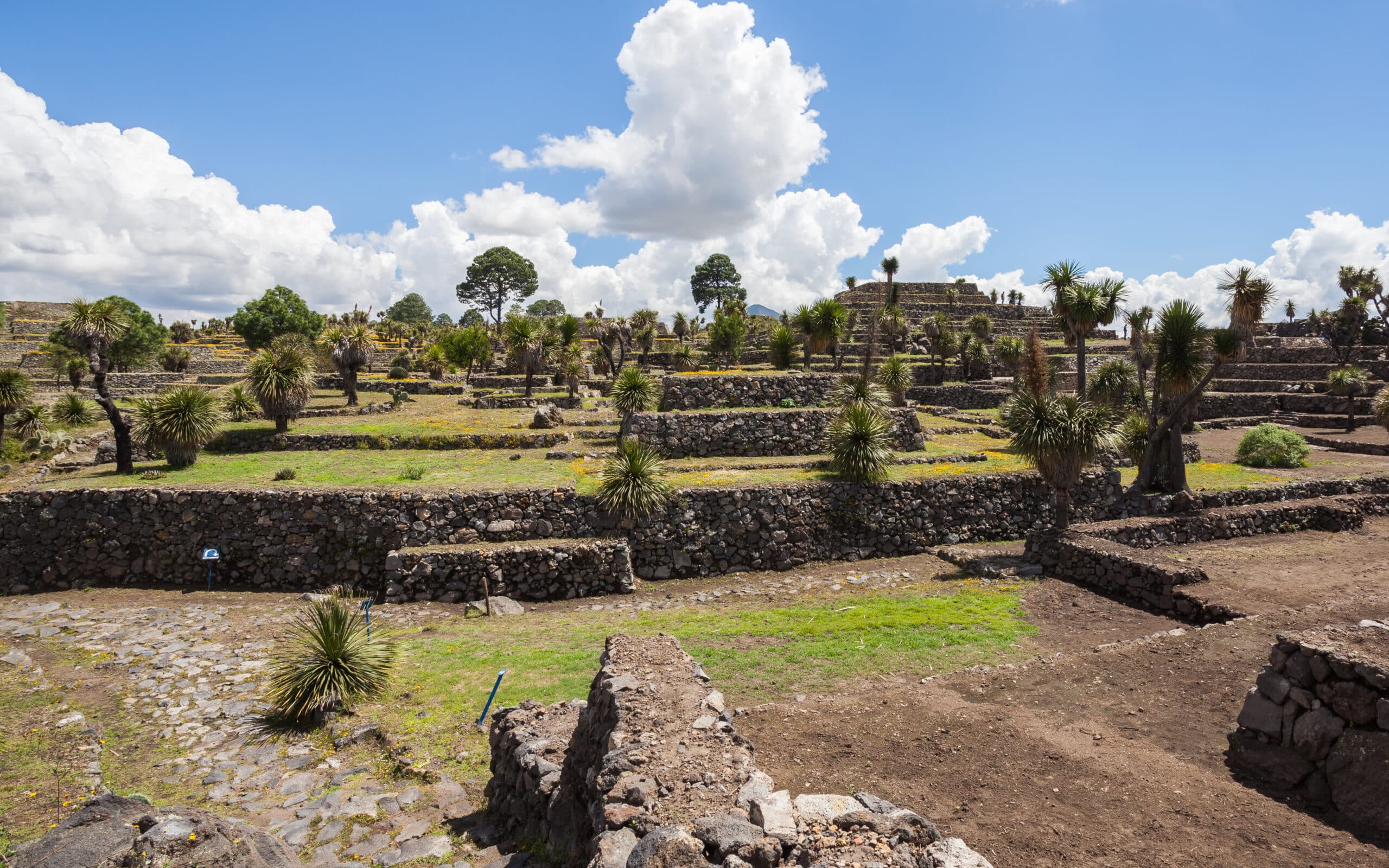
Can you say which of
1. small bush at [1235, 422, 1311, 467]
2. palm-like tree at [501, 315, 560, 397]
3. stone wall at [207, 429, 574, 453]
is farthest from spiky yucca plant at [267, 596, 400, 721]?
small bush at [1235, 422, 1311, 467]

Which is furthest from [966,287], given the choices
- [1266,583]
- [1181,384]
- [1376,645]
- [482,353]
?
[1376,645]

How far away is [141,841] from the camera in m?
4.50

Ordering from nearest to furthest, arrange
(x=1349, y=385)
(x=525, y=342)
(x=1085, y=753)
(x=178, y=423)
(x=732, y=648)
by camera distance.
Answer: (x=1085, y=753), (x=732, y=648), (x=178, y=423), (x=525, y=342), (x=1349, y=385)

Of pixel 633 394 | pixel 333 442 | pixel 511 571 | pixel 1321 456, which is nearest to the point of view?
pixel 511 571

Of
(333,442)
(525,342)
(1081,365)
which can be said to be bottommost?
(333,442)

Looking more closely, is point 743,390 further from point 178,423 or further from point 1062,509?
point 178,423

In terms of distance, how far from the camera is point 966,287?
90.4 metres

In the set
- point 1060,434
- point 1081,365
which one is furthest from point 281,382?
point 1081,365

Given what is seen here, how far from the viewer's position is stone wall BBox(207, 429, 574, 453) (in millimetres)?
23344

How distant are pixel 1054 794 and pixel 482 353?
163 ft

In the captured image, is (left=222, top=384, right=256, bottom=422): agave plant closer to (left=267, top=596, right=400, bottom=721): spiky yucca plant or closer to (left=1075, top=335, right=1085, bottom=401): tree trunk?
(left=267, top=596, right=400, bottom=721): spiky yucca plant

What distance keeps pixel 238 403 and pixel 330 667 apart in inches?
812

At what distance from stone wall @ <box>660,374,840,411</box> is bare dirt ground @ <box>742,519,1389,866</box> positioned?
14.9 m

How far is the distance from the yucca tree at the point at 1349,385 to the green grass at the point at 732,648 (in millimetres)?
35612
